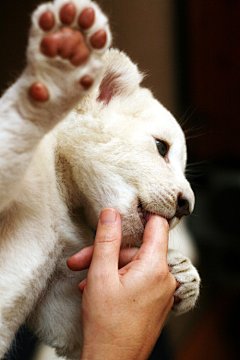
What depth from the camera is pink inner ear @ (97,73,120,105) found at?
113cm

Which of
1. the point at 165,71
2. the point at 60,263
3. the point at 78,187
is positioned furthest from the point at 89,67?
the point at 165,71

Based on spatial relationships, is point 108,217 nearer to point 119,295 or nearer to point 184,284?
point 119,295

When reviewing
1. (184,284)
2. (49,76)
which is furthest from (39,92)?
(184,284)

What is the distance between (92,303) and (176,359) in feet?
5.76

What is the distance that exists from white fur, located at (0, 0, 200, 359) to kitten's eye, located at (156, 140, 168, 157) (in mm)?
27

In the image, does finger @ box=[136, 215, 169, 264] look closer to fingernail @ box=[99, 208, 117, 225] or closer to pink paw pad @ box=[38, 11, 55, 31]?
fingernail @ box=[99, 208, 117, 225]

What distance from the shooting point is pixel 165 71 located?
8.80 feet

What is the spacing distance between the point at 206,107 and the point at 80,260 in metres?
2.09

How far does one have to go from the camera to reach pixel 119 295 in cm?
81

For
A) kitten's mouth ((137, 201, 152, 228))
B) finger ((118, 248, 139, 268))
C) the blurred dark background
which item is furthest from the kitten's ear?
the blurred dark background

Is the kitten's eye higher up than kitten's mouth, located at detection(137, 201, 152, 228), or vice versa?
the kitten's eye

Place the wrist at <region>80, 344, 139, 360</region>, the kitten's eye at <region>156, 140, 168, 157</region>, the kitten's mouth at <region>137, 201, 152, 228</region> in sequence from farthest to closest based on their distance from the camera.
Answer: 1. the kitten's eye at <region>156, 140, 168, 157</region>
2. the kitten's mouth at <region>137, 201, 152, 228</region>
3. the wrist at <region>80, 344, 139, 360</region>

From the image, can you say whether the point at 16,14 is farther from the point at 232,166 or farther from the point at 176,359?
the point at 176,359

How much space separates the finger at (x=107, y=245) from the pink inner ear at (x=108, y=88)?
46cm
